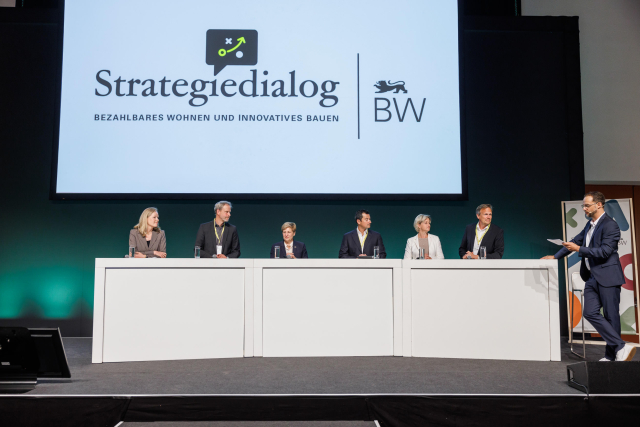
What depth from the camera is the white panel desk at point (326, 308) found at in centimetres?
396

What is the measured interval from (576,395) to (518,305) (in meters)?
1.17

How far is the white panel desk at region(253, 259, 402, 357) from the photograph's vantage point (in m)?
3.96

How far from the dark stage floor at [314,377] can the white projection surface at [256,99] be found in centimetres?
231

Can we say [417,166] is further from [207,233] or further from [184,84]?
[184,84]

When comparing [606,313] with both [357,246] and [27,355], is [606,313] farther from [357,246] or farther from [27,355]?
[27,355]

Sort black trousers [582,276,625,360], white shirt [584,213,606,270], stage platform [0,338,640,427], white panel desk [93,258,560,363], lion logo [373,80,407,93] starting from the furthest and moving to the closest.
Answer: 1. lion logo [373,80,407,93]
2. white panel desk [93,258,560,363]
3. white shirt [584,213,606,270]
4. black trousers [582,276,625,360]
5. stage platform [0,338,640,427]

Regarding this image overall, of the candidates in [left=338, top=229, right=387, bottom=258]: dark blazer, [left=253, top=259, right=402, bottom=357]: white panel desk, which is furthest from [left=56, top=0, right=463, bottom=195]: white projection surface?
[left=253, top=259, right=402, bottom=357]: white panel desk

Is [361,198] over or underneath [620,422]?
over

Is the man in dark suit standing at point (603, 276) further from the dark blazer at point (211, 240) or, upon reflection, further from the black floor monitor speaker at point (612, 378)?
the dark blazer at point (211, 240)

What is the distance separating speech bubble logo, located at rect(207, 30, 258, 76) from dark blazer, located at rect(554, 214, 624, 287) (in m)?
3.99

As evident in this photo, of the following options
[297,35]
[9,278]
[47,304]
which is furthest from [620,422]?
A: [9,278]

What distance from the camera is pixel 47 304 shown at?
18.5 ft

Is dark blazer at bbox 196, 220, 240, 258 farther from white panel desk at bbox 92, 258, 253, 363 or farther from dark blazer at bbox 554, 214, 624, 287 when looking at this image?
dark blazer at bbox 554, 214, 624, 287

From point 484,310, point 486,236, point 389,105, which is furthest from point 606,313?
point 389,105
